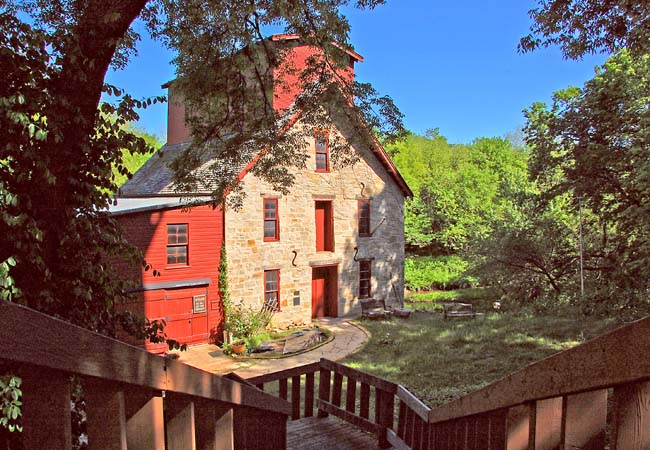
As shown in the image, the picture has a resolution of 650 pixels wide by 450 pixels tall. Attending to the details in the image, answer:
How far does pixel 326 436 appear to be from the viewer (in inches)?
220

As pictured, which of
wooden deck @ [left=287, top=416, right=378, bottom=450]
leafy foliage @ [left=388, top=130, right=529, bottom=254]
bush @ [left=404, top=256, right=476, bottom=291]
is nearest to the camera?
wooden deck @ [left=287, top=416, right=378, bottom=450]

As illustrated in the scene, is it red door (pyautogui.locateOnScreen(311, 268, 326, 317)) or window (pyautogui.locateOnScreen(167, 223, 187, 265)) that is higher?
window (pyautogui.locateOnScreen(167, 223, 187, 265))

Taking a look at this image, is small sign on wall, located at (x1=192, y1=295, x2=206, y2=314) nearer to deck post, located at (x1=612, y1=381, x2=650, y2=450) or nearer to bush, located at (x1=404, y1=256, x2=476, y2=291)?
deck post, located at (x1=612, y1=381, x2=650, y2=450)

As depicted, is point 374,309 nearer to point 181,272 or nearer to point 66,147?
point 181,272

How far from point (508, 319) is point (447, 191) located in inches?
766

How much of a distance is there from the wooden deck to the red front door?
13.2 metres

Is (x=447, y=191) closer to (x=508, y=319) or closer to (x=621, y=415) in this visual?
(x=508, y=319)

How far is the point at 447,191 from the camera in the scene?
33594mm

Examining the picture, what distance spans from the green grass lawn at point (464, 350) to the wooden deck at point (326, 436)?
7.85 feet

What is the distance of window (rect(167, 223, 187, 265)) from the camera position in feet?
49.2

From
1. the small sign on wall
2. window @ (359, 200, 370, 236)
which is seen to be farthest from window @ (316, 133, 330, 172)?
the small sign on wall

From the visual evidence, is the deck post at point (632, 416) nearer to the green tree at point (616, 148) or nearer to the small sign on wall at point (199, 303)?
the green tree at point (616, 148)

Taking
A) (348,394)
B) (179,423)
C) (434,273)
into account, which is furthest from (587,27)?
(434,273)

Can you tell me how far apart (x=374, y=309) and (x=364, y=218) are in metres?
4.05
